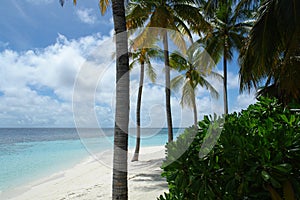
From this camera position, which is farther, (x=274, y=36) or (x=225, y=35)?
(x=225, y=35)

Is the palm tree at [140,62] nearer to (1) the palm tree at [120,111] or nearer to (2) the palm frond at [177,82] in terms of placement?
(2) the palm frond at [177,82]

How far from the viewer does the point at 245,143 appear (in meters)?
1.65

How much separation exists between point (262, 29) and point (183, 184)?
5.80m

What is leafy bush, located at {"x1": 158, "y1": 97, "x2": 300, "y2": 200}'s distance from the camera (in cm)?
153

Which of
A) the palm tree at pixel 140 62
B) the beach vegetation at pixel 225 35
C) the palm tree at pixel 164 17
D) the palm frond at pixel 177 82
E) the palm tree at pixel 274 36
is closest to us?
the palm tree at pixel 274 36

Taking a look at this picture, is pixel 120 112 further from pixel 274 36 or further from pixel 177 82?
pixel 177 82

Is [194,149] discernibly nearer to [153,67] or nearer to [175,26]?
[175,26]

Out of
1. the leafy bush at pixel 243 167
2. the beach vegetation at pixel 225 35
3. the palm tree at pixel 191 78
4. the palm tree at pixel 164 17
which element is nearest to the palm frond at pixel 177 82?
the palm tree at pixel 191 78

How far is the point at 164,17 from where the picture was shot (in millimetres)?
10539

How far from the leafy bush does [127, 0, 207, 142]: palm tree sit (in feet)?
30.7

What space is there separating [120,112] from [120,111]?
0.02m

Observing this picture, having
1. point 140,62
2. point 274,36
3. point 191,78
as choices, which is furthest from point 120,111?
point 191,78

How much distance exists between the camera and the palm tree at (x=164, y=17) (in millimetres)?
10720

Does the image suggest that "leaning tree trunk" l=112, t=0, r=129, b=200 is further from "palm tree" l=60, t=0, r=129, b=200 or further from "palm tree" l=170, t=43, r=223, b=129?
"palm tree" l=170, t=43, r=223, b=129
